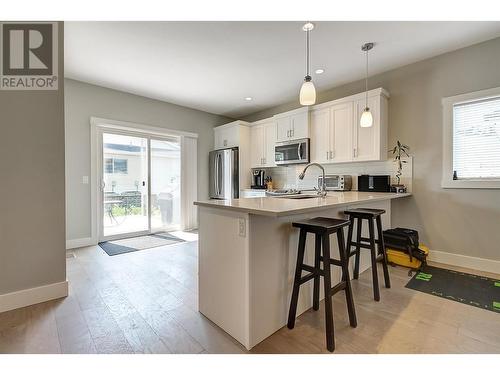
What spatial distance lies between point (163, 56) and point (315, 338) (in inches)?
132

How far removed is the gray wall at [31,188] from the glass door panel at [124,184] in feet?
6.87

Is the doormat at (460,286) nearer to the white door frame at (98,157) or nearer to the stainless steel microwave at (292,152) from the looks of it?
the stainless steel microwave at (292,152)

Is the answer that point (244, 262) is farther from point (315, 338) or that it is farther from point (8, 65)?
point (8, 65)

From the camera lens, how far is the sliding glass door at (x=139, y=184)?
4207mm

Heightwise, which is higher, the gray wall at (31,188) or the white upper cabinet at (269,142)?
the white upper cabinet at (269,142)

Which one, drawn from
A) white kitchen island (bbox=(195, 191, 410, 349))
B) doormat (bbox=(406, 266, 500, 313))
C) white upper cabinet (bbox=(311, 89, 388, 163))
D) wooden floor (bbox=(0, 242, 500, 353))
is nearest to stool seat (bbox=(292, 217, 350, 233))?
white kitchen island (bbox=(195, 191, 410, 349))

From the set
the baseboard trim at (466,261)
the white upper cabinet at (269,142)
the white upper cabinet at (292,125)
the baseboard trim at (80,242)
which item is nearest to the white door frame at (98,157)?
the baseboard trim at (80,242)

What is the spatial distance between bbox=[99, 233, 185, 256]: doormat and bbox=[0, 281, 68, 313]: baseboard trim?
51.5 inches

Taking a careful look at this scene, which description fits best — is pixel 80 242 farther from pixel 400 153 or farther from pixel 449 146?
pixel 449 146

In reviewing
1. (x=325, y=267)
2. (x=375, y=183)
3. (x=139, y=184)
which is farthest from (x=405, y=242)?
(x=139, y=184)

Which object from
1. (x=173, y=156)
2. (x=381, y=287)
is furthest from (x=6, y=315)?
(x=173, y=156)

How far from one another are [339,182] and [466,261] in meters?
1.79

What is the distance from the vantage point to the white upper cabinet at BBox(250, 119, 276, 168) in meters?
4.71

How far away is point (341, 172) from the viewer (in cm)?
392
